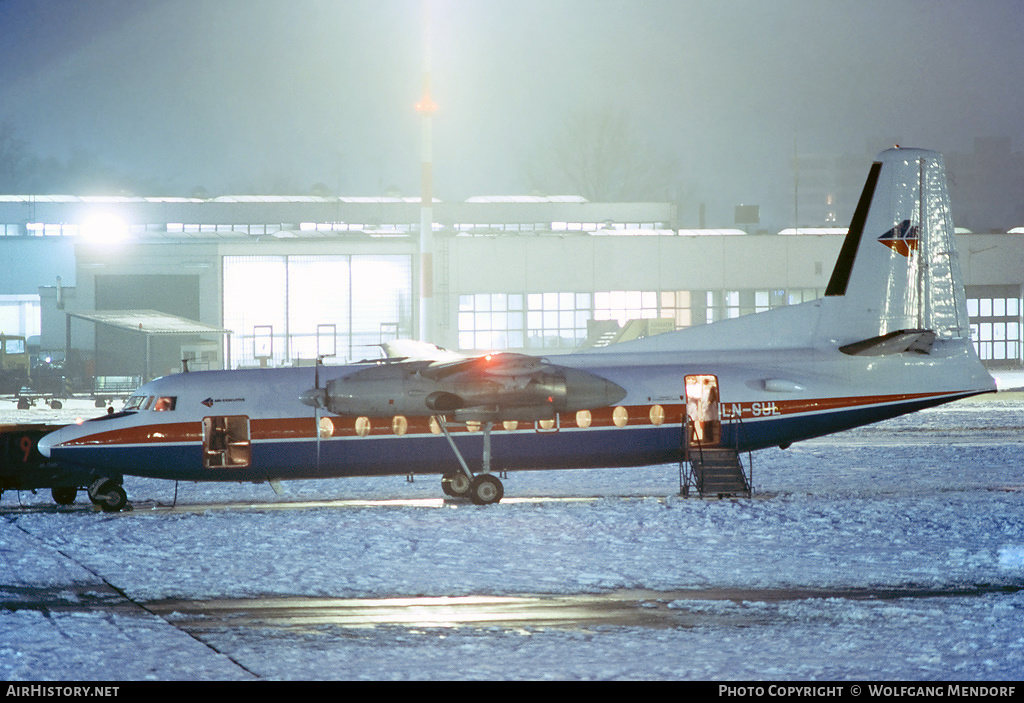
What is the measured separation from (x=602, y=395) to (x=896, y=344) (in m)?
6.44

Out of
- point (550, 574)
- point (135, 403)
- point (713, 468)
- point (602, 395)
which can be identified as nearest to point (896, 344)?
point (713, 468)

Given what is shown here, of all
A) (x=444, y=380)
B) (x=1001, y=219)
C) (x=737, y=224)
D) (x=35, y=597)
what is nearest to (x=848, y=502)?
(x=444, y=380)

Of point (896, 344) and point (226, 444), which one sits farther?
point (896, 344)

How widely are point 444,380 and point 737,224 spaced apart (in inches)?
2510

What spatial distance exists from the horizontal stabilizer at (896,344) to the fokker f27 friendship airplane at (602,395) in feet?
0.15

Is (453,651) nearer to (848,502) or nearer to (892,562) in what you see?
(892,562)

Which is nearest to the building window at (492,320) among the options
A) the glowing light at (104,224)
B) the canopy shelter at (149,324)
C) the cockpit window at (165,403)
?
the canopy shelter at (149,324)

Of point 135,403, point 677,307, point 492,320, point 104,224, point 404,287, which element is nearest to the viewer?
point 135,403

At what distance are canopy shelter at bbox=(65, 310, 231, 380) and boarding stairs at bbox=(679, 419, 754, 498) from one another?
37.2 m

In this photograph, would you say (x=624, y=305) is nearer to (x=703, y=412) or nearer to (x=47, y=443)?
(x=703, y=412)

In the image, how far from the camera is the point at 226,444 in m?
22.3

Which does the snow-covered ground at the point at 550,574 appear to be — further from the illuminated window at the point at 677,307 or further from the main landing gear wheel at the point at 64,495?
the illuminated window at the point at 677,307

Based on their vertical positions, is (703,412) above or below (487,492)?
above
